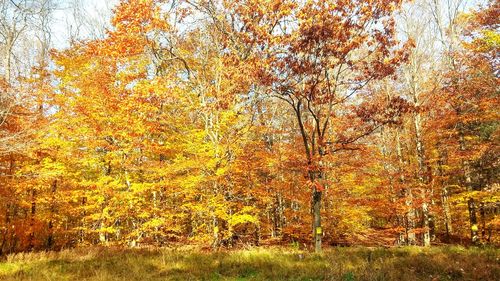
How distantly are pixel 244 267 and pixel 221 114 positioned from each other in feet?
26.4

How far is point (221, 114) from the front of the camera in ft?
50.3

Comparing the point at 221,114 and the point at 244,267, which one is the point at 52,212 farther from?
the point at 244,267

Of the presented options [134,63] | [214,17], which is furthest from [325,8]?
[134,63]

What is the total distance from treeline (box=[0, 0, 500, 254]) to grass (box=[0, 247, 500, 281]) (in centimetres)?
255

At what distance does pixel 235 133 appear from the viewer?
15328mm

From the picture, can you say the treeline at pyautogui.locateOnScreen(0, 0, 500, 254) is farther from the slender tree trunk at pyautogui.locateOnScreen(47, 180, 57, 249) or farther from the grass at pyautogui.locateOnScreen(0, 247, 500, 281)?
the grass at pyautogui.locateOnScreen(0, 247, 500, 281)

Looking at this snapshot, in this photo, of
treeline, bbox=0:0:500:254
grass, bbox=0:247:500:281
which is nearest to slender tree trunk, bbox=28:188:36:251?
treeline, bbox=0:0:500:254

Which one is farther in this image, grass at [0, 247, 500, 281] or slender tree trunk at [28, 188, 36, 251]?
slender tree trunk at [28, 188, 36, 251]

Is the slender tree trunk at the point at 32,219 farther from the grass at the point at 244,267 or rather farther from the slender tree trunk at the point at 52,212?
the grass at the point at 244,267

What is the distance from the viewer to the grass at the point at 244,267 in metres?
7.52

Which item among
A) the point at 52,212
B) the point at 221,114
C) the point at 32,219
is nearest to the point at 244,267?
the point at 221,114

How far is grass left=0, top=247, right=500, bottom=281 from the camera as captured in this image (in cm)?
752

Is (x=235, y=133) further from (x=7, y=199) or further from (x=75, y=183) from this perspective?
(x=7, y=199)

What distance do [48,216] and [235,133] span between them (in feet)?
37.2
